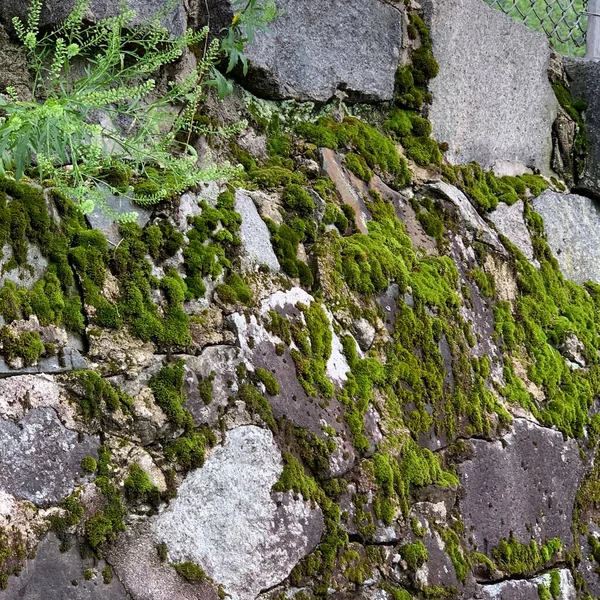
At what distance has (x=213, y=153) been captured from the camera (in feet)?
8.87

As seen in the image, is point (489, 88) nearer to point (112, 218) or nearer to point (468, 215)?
point (468, 215)

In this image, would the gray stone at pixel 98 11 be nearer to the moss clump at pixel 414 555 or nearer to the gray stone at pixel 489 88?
the gray stone at pixel 489 88

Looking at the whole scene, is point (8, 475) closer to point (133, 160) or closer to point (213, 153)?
point (133, 160)

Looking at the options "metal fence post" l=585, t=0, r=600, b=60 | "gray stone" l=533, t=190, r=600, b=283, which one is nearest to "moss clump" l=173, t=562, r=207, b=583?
"gray stone" l=533, t=190, r=600, b=283

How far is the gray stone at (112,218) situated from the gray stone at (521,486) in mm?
1315

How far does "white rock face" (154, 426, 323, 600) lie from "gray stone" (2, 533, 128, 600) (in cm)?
17

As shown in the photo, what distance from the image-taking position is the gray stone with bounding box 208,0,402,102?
2.88 metres

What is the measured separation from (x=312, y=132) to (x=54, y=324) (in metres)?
1.48

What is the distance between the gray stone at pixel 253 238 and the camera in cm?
234

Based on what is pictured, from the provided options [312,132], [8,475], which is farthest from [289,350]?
[312,132]

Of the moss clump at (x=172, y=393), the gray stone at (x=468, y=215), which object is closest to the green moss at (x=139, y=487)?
the moss clump at (x=172, y=393)

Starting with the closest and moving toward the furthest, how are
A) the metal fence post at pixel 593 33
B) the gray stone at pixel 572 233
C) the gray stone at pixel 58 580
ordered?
the gray stone at pixel 58 580 → the gray stone at pixel 572 233 → the metal fence post at pixel 593 33

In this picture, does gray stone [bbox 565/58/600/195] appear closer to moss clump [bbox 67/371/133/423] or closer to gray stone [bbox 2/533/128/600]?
moss clump [bbox 67/371/133/423]

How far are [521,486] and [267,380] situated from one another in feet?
Result: 3.79
